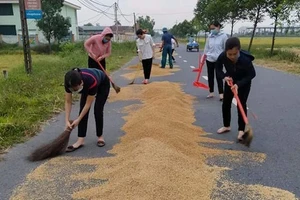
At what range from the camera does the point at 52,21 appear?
34.7 meters

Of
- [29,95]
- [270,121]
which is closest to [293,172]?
[270,121]

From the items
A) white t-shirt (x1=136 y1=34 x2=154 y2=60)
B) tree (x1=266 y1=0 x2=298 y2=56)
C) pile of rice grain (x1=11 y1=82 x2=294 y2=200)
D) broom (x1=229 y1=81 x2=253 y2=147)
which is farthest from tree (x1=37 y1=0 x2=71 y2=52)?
broom (x1=229 y1=81 x2=253 y2=147)

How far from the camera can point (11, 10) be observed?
4294 cm

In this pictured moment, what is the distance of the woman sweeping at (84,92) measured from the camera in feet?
12.4

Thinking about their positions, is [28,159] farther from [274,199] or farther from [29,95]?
[29,95]

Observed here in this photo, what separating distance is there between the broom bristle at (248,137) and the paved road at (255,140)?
0.26 feet

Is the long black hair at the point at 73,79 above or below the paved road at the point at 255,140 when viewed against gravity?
above

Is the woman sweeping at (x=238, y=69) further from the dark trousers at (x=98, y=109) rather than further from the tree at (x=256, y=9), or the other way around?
the tree at (x=256, y=9)

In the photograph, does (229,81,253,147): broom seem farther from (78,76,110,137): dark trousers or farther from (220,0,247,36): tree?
(220,0,247,36): tree

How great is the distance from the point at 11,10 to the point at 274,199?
4561 centimetres

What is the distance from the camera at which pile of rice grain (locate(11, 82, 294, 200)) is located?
307 cm

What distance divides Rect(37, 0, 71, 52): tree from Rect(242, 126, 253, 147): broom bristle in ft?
108

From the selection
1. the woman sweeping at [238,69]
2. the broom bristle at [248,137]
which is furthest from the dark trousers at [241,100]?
the broom bristle at [248,137]

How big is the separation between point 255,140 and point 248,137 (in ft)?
1.65
